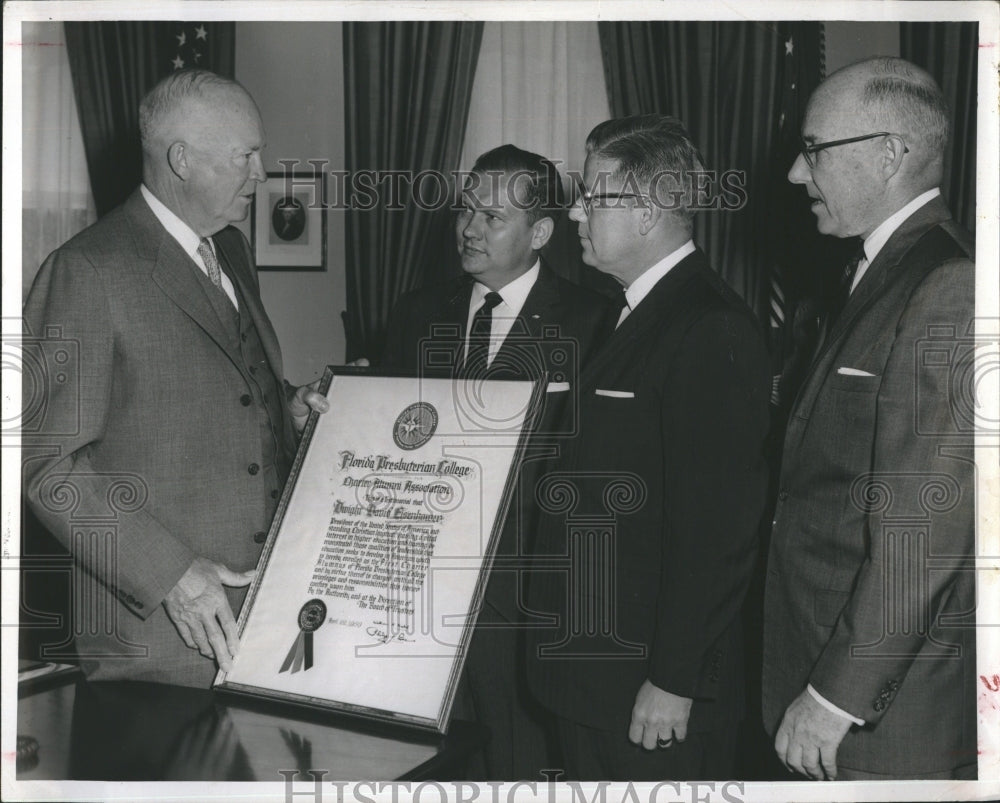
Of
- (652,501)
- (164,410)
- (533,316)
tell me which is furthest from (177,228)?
(652,501)

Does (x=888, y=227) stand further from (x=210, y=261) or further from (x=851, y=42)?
(x=210, y=261)

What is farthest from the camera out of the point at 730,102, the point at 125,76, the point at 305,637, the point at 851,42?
the point at 125,76

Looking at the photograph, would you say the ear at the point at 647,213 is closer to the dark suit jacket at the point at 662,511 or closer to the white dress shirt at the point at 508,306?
the dark suit jacket at the point at 662,511

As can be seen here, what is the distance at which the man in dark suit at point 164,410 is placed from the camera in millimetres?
2195

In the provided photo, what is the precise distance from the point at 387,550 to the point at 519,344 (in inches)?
40.4

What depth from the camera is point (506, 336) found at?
9.62ft

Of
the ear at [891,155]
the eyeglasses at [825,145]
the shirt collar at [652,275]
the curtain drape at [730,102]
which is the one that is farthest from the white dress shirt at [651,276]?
the curtain drape at [730,102]

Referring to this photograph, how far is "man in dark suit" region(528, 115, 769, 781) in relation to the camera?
2070mm

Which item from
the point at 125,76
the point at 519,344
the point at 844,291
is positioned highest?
the point at 125,76

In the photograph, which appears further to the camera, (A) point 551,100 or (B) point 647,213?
(A) point 551,100

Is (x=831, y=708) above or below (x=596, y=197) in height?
below

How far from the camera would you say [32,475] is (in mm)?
2201

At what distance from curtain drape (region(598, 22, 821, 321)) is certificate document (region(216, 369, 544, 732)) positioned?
186 centimetres

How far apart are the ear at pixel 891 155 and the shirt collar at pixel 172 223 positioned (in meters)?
1.73
